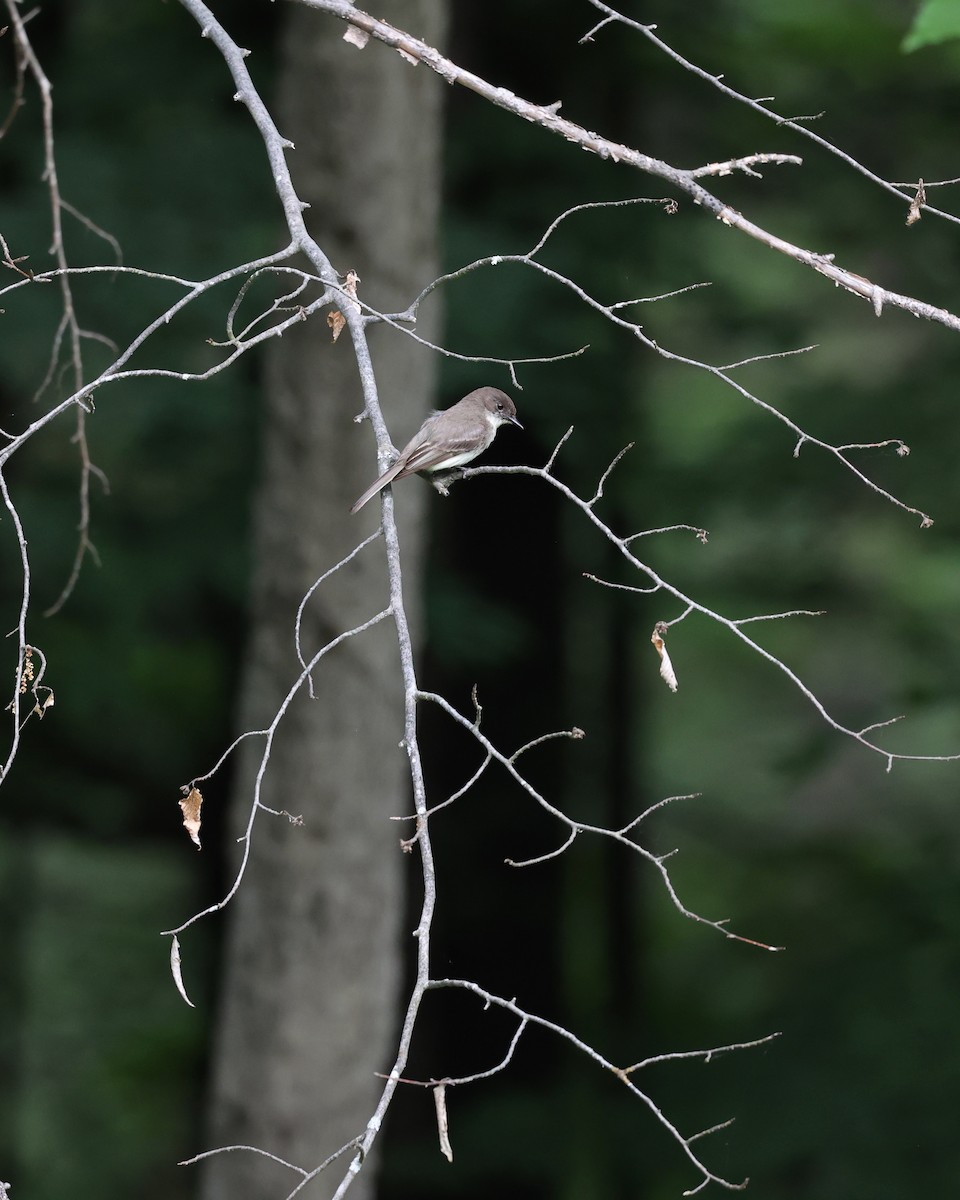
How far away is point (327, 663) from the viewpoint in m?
4.67

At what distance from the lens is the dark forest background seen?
228 inches

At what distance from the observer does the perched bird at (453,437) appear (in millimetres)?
2941

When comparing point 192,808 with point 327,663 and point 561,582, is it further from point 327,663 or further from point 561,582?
point 561,582

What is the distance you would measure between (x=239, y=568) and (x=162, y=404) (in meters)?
0.83

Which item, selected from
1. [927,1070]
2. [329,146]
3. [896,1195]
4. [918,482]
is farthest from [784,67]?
[896,1195]

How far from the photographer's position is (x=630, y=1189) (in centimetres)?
742

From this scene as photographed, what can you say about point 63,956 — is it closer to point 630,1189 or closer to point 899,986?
point 630,1189

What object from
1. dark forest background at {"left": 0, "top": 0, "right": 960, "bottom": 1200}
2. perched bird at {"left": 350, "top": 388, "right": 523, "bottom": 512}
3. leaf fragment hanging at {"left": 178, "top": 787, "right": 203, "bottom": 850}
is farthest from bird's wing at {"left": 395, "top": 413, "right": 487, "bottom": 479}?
dark forest background at {"left": 0, "top": 0, "right": 960, "bottom": 1200}

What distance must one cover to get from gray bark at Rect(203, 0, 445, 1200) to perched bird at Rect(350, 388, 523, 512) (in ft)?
4.40

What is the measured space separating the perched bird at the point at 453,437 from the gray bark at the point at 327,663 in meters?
1.34

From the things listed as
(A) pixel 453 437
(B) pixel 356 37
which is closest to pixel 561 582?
(A) pixel 453 437

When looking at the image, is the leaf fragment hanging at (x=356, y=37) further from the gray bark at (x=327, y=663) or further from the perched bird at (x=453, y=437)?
the gray bark at (x=327, y=663)

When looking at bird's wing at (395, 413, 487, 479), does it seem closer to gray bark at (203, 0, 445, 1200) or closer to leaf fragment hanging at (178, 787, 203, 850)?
leaf fragment hanging at (178, 787, 203, 850)

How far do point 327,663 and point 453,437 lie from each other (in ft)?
5.84
